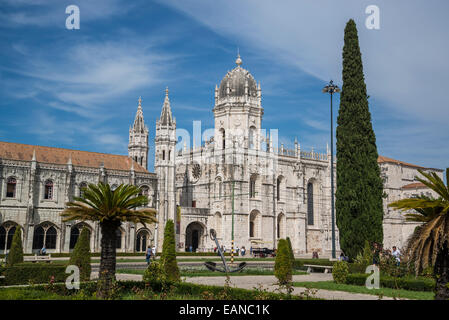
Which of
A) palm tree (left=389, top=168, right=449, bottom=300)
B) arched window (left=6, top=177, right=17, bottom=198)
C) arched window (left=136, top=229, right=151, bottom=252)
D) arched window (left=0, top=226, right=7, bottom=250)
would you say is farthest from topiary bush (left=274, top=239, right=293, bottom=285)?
arched window (left=6, top=177, right=17, bottom=198)

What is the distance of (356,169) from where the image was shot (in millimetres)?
28406

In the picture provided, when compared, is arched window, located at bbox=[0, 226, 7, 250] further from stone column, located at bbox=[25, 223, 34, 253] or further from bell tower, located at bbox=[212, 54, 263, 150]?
bell tower, located at bbox=[212, 54, 263, 150]

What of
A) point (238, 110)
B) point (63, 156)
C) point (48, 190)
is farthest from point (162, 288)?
point (238, 110)

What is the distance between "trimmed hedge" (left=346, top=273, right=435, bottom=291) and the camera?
1902cm

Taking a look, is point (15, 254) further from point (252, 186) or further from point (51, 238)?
point (252, 186)

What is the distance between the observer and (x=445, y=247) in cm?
1231

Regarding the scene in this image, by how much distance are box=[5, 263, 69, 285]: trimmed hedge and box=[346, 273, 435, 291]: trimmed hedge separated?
13317 millimetres

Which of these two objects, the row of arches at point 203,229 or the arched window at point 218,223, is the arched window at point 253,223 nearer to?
the row of arches at point 203,229

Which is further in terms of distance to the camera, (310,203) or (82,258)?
(310,203)

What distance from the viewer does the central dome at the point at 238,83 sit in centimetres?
5788

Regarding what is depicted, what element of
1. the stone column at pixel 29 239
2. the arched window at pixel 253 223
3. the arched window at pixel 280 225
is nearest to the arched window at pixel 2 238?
the stone column at pixel 29 239

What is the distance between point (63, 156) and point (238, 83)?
23386mm
